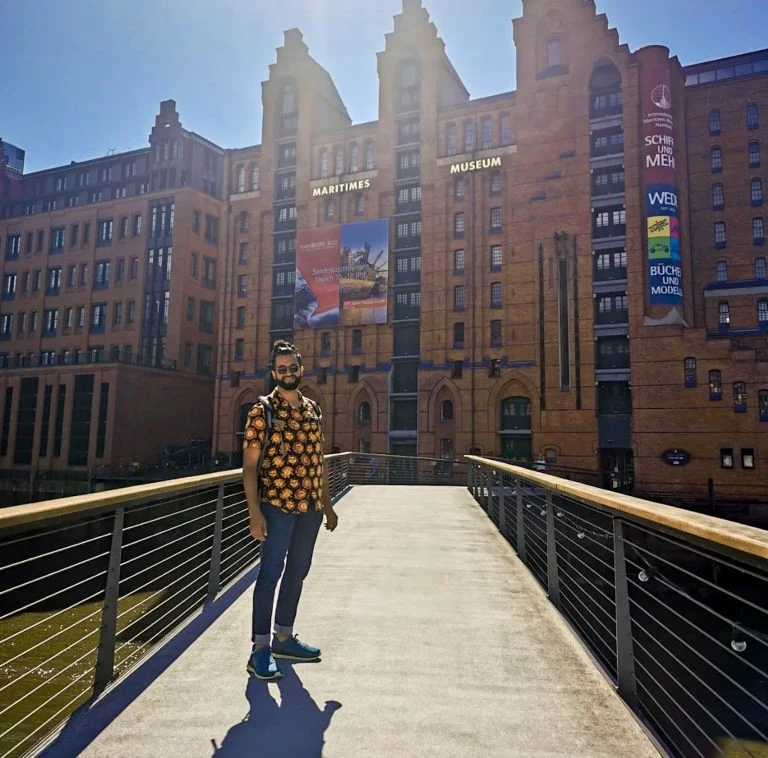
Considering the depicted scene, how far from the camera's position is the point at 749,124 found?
132 ft

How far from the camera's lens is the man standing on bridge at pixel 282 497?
12.7 feet

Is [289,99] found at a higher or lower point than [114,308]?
higher

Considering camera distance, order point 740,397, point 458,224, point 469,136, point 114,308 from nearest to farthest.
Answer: point 740,397, point 458,224, point 469,136, point 114,308

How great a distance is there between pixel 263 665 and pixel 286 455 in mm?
1326

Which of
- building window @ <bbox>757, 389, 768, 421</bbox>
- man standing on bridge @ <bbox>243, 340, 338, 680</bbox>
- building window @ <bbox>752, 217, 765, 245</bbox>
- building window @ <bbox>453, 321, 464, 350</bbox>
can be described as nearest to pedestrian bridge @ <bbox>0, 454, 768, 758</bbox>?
man standing on bridge @ <bbox>243, 340, 338, 680</bbox>

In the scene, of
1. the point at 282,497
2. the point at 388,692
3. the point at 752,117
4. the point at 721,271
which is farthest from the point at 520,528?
the point at 752,117

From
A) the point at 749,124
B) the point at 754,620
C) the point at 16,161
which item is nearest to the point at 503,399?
the point at 754,620

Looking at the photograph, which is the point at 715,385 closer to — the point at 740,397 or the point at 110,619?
the point at 740,397

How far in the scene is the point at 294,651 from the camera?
4.13 meters

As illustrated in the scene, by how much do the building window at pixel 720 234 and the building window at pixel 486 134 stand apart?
16259mm

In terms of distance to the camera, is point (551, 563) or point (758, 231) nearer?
point (551, 563)

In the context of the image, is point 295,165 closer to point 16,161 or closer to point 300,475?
point 16,161

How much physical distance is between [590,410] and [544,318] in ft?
21.8

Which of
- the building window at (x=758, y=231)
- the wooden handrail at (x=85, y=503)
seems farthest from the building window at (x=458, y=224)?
the wooden handrail at (x=85, y=503)
